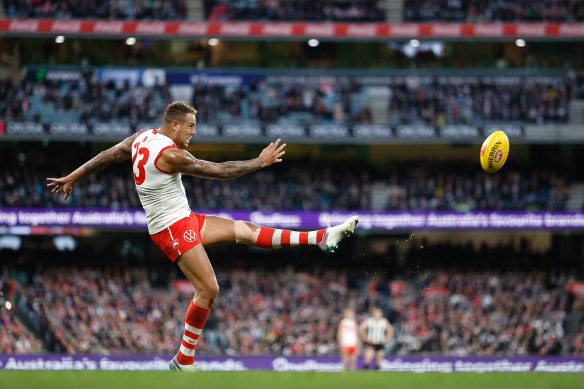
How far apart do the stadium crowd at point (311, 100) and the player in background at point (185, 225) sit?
19725 mm

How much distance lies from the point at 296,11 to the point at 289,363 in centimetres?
1323

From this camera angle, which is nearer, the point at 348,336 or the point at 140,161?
the point at 140,161

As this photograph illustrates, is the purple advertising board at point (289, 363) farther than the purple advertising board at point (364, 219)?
No

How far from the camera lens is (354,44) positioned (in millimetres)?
30422

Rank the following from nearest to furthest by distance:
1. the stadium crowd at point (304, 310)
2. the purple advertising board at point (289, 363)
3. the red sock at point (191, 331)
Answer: the red sock at point (191, 331) → the purple advertising board at point (289, 363) → the stadium crowd at point (304, 310)

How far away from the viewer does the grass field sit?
217 inches

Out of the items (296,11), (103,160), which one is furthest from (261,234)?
(296,11)

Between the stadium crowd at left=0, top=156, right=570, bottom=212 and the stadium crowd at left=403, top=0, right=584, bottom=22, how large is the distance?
5.34 metres

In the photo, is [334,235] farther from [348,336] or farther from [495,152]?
[348,336]

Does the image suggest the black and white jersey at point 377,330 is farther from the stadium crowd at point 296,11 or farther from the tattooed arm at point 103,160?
the stadium crowd at point 296,11

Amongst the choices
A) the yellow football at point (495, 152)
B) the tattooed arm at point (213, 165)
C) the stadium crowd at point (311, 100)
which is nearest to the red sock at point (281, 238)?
the tattooed arm at point (213, 165)

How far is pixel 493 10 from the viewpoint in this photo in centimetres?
2941

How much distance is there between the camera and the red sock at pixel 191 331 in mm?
7547

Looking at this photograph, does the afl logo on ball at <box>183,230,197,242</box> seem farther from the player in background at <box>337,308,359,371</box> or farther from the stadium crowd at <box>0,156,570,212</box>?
the stadium crowd at <box>0,156,570,212</box>
